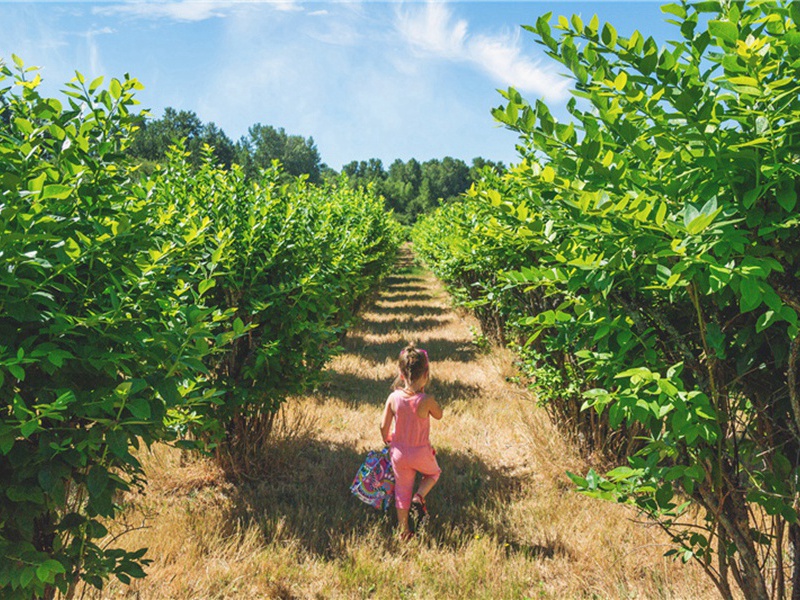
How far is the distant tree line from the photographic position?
7856 centimetres

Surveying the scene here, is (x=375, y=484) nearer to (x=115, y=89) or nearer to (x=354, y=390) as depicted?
(x=115, y=89)

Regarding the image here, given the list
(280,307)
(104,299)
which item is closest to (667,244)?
(104,299)

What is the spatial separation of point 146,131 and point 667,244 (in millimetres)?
78236

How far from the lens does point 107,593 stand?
113 inches

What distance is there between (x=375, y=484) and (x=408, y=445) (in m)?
0.40

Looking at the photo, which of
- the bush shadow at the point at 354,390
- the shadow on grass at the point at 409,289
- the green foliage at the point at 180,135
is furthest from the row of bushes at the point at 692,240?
the green foliage at the point at 180,135

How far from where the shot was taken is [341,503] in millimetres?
4223

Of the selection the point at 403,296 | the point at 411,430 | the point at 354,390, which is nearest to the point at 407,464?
the point at 411,430

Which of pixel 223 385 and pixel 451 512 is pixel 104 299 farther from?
pixel 451 512

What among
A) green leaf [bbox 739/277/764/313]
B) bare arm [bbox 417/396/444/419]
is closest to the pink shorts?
bare arm [bbox 417/396/444/419]

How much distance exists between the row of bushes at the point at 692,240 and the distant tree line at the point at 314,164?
73.9 meters

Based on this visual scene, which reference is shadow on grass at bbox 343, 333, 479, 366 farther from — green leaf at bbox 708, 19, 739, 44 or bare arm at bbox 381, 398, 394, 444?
green leaf at bbox 708, 19, 739, 44

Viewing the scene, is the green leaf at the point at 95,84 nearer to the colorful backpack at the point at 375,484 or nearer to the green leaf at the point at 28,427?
the green leaf at the point at 28,427

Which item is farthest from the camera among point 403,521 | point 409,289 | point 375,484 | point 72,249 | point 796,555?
point 409,289
